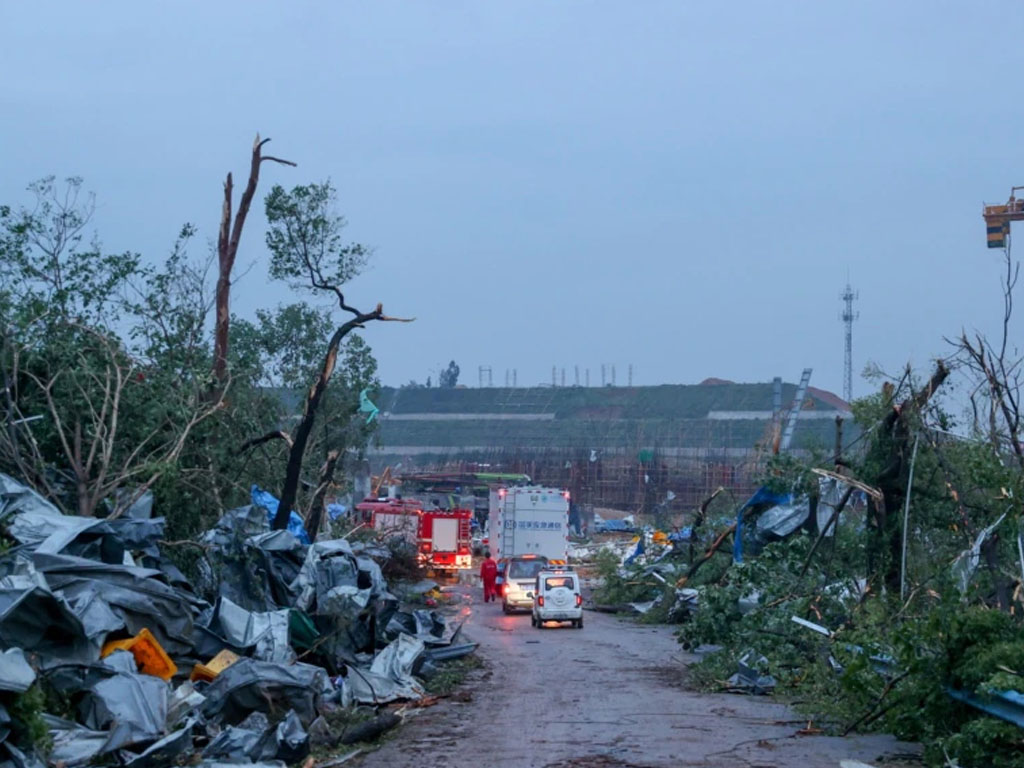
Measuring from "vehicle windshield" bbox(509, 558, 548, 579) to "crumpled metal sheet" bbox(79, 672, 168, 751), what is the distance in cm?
2480

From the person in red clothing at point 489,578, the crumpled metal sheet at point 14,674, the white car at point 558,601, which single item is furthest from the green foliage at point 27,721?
the person in red clothing at point 489,578

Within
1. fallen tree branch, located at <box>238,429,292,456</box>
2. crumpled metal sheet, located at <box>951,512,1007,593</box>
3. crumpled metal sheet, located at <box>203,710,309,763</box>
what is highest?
fallen tree branch, located at <box>238,429,292,456</box>

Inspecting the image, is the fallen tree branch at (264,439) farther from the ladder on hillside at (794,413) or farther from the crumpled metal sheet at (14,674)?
the ladder on hillside at (794,413)

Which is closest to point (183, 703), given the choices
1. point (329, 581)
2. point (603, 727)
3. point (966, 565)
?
point (603, 727)

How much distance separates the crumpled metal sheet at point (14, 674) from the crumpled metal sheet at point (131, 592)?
2.88m

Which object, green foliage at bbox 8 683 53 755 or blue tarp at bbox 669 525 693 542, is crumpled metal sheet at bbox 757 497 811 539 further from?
green foliage at bbox 8 683 53 755

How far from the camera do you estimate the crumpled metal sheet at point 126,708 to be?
986 centimetres

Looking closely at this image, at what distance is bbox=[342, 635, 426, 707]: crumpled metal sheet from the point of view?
565 inches

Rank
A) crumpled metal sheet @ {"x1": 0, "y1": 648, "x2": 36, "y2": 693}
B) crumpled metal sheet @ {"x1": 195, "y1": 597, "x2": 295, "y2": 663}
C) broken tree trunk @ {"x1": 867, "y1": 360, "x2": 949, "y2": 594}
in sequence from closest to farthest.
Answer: crumpled metal sheet @ {"x1": 0, "y1": 648, "x2": 36, "y2": 693} → crumpled metal sheet @ {"x1": 195, "y1": 597, "x2": 295, "y2": 663} → broken tree trunk @ {"x1": 867, "y1": 360, "x2": 949, "y2": 594}

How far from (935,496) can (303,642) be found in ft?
27.9

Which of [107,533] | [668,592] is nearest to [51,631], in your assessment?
[107,533]

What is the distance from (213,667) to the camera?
12.5 m

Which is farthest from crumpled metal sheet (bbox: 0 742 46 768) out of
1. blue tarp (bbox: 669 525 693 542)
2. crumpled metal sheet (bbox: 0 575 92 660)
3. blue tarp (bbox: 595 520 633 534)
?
blue tarp (bbox: 595 520 633 534)

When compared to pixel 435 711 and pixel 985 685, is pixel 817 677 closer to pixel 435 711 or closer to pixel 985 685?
pixel 435 711
